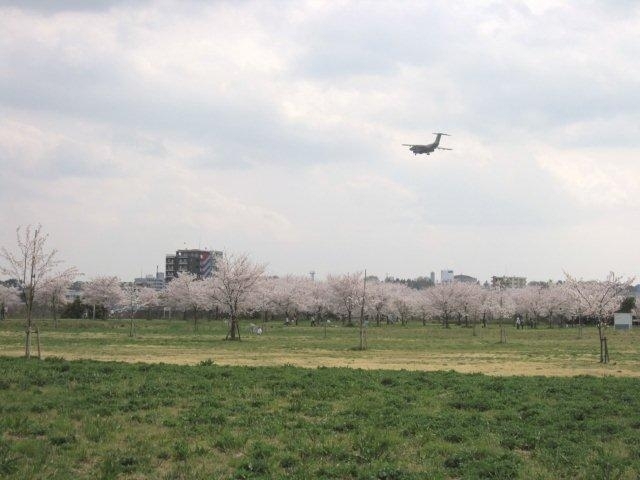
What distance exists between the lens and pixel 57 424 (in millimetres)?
11406

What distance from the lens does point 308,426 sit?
11.8 metres

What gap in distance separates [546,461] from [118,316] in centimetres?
11345

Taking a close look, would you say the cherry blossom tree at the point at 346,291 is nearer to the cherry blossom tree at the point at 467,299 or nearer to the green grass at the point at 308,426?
the cherry blossom tree at the point at 467,299

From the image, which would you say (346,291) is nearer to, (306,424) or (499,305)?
(499,305)

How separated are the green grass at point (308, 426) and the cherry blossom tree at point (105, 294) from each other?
83.7 meters

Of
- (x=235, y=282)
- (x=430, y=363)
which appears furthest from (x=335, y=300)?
(x=430, y=363)

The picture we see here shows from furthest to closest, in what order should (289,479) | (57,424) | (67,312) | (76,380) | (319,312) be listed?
(319,312) → (67,312) → (76,380) → (57,424) → (289,479)

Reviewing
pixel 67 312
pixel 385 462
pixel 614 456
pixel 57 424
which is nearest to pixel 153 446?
pixel 57 424

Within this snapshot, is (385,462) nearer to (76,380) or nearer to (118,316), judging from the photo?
(76,380)

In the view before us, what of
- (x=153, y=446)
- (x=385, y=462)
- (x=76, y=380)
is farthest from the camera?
(x=76, y=380)

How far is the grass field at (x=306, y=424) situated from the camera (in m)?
9.40

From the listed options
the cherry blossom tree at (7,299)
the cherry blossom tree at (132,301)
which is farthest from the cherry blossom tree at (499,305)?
the cherry blossom tree at (7,299)

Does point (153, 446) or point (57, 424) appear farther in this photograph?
point (57, 424)

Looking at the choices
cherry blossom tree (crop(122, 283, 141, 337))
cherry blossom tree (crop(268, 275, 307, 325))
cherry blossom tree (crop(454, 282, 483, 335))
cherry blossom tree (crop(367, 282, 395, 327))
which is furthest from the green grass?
cherry blossom tree (crop(268, 275, 307, 325))
